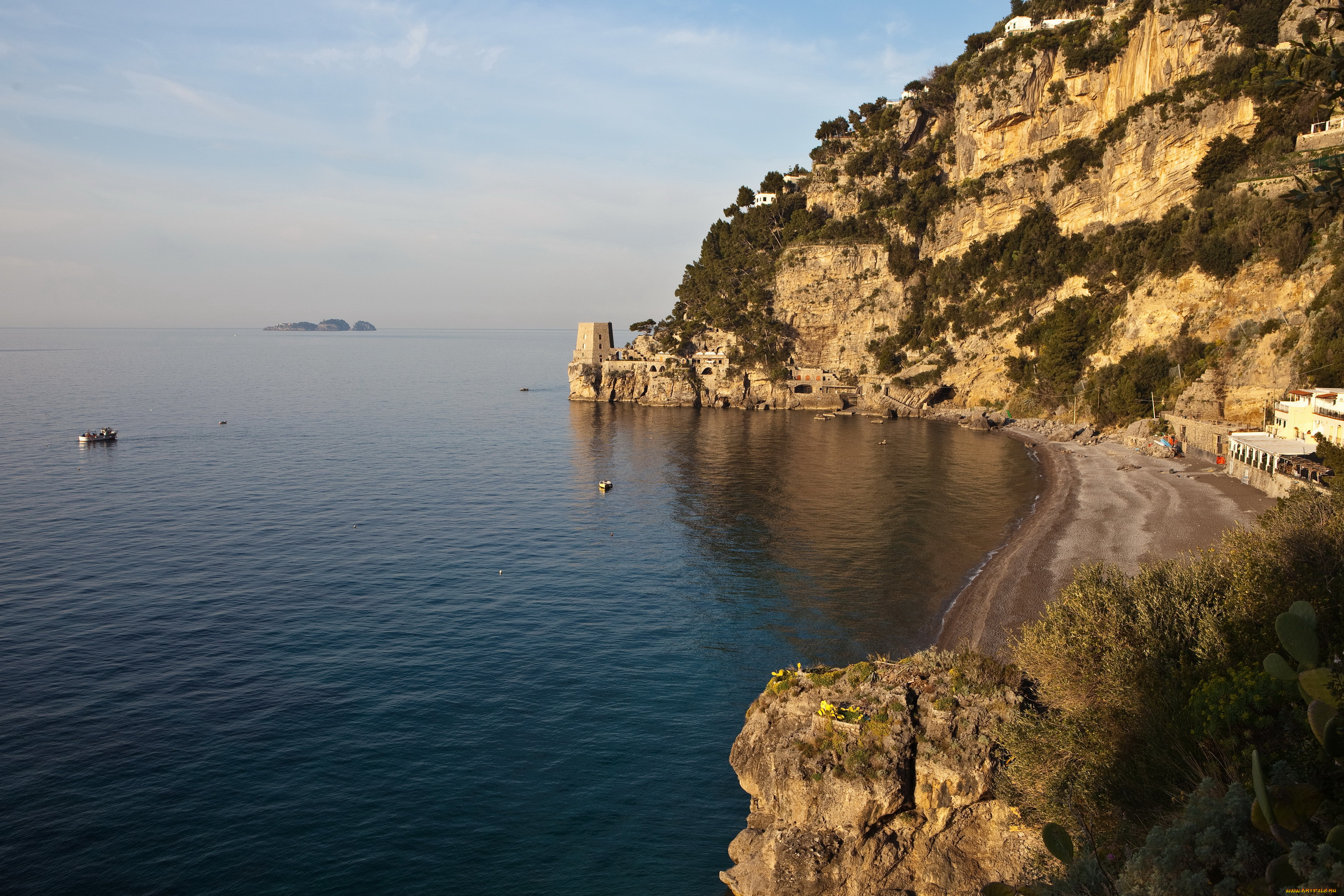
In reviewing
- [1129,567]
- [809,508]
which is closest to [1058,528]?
[1129,567]

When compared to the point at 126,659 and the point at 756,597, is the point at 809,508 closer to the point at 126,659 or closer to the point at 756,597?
the point at 756,597

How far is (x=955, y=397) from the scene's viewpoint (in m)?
92.6

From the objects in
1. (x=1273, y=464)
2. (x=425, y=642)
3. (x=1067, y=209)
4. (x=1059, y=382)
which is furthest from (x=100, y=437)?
(x=1067, y=209)

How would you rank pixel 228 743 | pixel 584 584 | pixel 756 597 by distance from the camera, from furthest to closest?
1. pixel 584 584
2. pixel 756 597
3. pixel 228 743

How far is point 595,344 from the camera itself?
4488 inches

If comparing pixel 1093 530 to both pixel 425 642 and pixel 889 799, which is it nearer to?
pixel 889 799

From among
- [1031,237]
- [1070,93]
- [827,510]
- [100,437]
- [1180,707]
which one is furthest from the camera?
[1031,237]

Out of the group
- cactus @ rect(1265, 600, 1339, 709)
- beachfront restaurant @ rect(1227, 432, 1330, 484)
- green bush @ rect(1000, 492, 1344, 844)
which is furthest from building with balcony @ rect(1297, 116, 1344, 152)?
cactus @ rect(1265, 600, 1339, 709)

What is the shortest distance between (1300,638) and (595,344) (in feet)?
359

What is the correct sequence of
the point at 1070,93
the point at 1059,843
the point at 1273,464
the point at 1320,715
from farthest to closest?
the point at 1070,93 < the point at 1273,464 < the point at 1059,843 < the point at 1320,715

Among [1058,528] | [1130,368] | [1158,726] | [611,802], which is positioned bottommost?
[611,802]

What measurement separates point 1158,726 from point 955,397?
84.9 meters

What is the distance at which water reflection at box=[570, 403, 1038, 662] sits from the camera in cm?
3278

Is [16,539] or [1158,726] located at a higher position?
[1158,726]
